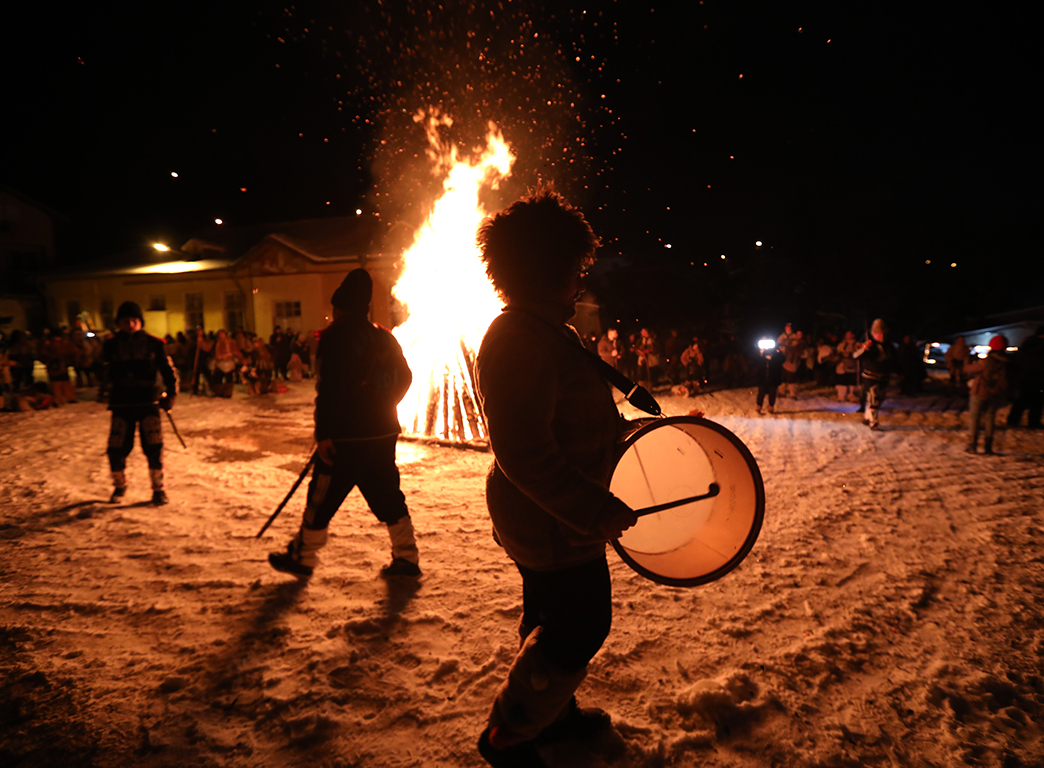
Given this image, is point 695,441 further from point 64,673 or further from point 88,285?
point 88,285

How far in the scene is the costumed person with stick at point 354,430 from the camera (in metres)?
3.71

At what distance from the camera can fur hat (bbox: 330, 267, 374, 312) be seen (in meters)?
3.80

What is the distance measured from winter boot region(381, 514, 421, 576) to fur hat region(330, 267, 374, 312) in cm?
157

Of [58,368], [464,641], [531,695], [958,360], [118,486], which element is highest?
[958,360]

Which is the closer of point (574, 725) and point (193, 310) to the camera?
point (574, 725)

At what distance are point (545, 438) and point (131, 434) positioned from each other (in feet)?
19.2

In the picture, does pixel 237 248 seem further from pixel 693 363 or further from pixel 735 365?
pixel 735 365

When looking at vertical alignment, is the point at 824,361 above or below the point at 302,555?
above

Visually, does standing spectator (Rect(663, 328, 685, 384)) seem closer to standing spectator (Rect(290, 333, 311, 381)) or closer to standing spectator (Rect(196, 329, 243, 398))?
standing spectator (Rect(290, 333, 311, 381))

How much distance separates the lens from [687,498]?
2219mm

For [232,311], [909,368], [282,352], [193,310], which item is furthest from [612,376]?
[193,310]

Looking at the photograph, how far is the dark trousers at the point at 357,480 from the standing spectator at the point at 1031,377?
11178 millimetres

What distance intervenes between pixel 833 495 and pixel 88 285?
36.0 m

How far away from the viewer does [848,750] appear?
7.81ft
